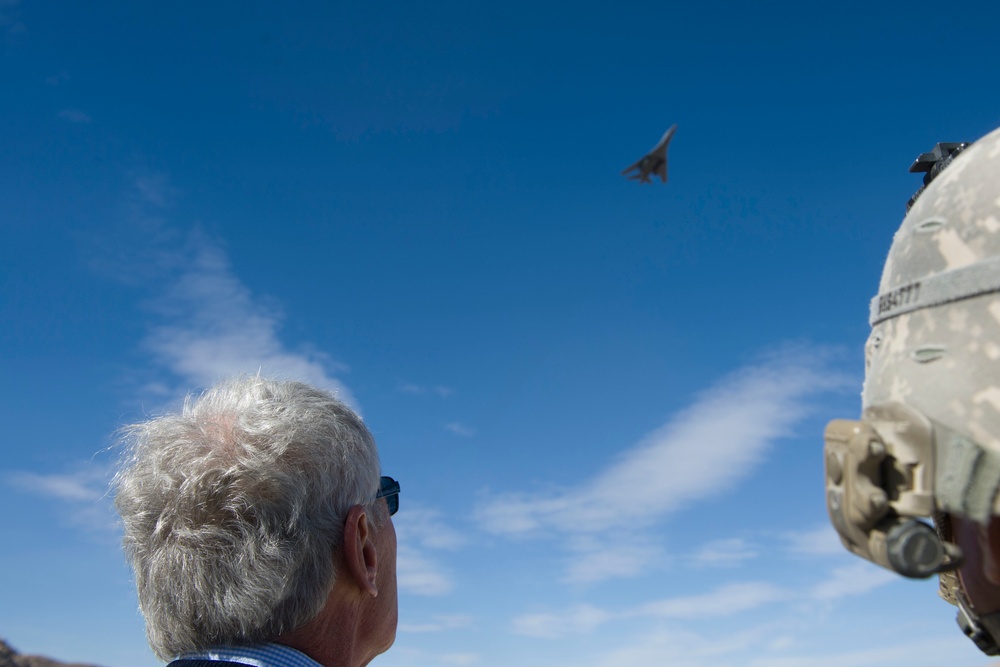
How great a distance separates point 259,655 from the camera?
3271 mm

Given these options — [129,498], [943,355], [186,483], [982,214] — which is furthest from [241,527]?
[982,214]

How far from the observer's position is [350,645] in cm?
359

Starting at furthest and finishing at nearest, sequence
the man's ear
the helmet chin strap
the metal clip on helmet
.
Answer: the man's ear
the helmet chin strap
the metal clip on helmet

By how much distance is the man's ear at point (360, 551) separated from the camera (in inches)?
140

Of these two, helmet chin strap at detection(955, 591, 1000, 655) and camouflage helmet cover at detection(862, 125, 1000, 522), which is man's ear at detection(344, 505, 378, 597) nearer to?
camouflage helmet cover at detection(862, 125, 1000, 522)

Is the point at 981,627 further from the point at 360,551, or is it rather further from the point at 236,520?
the point at 236,520

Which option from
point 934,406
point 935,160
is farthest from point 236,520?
point 935,160

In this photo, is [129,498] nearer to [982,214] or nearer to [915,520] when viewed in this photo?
[915,520]

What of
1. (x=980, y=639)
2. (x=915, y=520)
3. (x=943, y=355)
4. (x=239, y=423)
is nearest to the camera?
(x=915, y=520)

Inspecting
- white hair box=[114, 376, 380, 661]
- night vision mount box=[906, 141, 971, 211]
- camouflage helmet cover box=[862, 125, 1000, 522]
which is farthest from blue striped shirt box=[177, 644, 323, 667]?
night vision mount box=[906, 141, 971, 211]

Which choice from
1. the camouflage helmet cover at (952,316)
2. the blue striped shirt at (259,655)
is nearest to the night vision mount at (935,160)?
the camouflage helmet cover at (952,316)

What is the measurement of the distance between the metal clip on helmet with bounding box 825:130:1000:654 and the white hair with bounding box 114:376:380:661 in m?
2.10

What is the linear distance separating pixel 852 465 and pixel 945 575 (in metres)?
1.13

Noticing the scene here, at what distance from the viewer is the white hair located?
10.8ft
